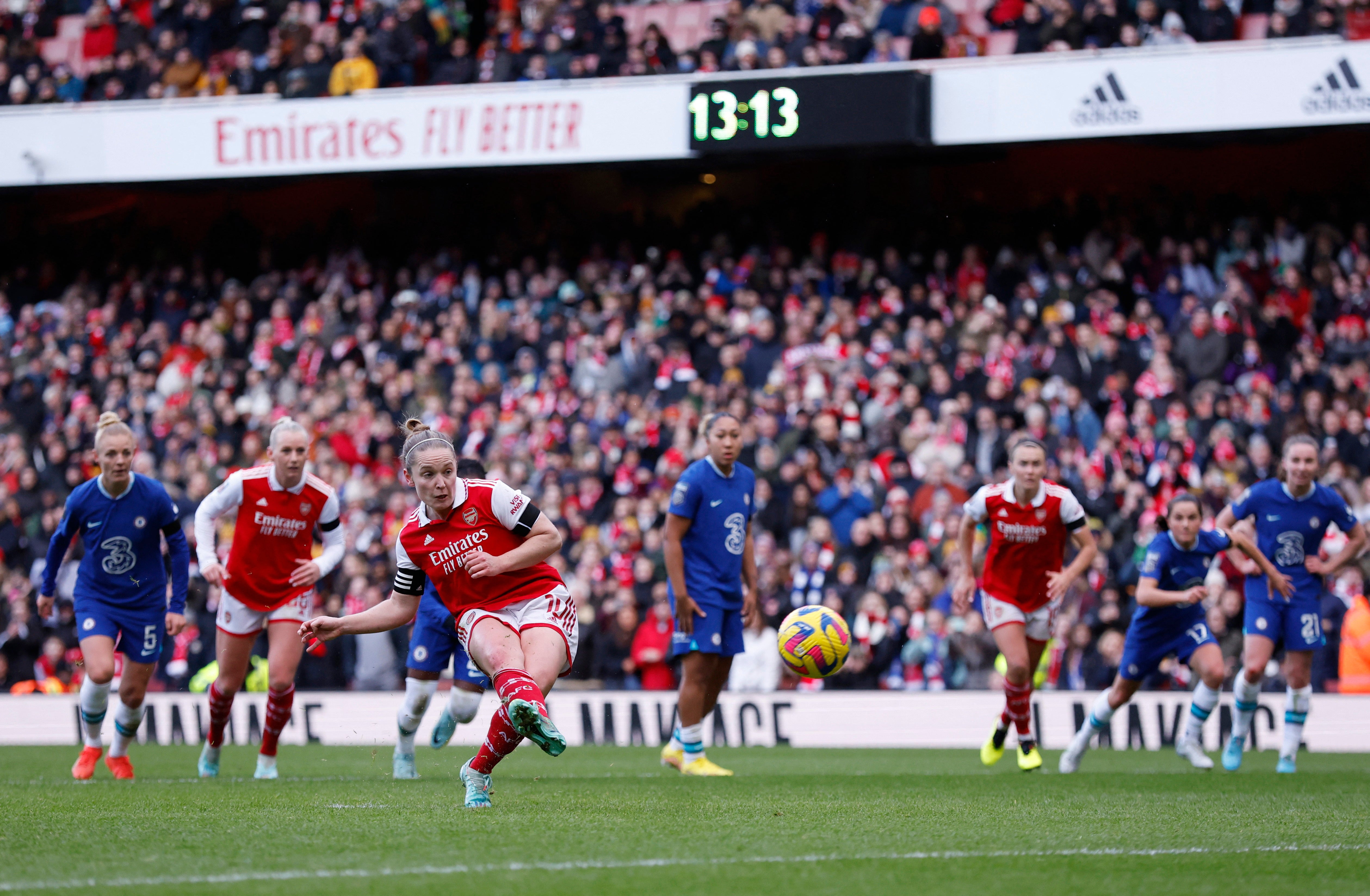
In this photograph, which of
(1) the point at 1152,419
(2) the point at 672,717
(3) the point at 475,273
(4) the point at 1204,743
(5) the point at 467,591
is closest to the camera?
(5) the point at 467,591

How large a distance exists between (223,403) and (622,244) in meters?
5.88

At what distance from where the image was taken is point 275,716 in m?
10.8

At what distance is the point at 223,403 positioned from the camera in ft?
72.2

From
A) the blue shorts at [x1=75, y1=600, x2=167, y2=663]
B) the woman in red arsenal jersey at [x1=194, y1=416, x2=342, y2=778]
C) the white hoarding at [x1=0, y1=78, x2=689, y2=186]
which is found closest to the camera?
the woman in red arsenal jersey at [x1=194, y1=416, x2=342, y2=778]

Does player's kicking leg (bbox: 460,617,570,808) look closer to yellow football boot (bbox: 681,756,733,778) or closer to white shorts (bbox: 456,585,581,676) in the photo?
white shorts (bbox: 456,585,581,676)

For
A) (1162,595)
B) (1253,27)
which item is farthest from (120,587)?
(1253,27)

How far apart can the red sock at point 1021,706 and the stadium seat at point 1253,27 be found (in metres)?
11.9

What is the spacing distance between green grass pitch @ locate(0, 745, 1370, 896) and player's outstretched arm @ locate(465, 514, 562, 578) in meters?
1.12

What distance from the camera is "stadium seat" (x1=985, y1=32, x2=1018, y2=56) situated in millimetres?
21125

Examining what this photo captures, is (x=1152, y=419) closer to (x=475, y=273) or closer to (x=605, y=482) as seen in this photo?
(x=605, y=482)

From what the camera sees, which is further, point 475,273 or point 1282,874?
point 475,273

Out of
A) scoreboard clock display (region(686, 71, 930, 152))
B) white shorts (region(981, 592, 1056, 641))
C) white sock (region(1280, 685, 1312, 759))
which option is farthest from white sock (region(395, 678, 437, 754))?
scoreboard clock display (region(686, 71, 930, 152))

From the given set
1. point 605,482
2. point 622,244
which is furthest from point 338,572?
point 622,244

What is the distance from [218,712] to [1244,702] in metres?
7.22
